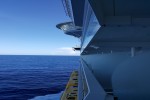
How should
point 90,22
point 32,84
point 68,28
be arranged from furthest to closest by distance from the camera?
point 32,84 < point 68,28 < point 90,22

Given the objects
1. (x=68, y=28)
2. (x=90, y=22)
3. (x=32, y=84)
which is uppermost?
(x=68, y=28)

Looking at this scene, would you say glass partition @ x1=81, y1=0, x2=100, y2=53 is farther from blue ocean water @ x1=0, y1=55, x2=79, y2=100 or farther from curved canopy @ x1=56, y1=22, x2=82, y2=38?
curved canopy @ x1=56, y1=22, x2=82, y2=38

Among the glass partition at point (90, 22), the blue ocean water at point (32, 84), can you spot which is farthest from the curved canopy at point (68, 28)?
the glass partition at point (90, 22)

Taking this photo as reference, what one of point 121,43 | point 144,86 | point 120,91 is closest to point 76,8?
point 121,43

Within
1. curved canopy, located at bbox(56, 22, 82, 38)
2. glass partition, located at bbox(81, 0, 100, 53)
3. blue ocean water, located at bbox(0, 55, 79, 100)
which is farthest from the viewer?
curved canopy, located at bbox(56, 22, 82, 38)

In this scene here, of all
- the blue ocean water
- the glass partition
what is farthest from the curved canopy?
the glass partition

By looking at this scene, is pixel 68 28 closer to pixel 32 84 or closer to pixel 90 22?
pixel 32 84

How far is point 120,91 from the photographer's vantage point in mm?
3559

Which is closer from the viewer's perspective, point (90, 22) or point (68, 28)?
point (90, 22)

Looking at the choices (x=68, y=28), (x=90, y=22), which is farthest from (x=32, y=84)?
(x=90, y=22)

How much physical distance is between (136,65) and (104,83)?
20.1 feet

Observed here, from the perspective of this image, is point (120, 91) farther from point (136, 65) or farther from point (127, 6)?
point (127, 6)

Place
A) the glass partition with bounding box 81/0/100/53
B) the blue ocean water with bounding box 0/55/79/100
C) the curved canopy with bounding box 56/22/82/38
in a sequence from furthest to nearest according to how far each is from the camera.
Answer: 1. the curved canopy with bounding box 56/22/82/38
2. the blue ocean water with bounding box 0/55/79/100
3. the glass partition with bounding box 81/0/100/53

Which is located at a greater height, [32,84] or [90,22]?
[90,22]
